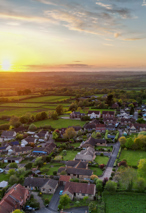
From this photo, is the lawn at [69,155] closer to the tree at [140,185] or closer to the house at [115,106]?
the tree at [140,185]

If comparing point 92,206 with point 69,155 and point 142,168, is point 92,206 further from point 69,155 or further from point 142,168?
point 69,155

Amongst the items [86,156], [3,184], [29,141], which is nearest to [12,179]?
[3,184]

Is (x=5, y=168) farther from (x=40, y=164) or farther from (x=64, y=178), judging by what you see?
(x=64, y=178)

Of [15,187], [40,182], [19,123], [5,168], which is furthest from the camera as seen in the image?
[19,123]

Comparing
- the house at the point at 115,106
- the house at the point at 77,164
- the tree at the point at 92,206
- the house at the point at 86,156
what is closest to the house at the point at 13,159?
the house at the point at 77,164

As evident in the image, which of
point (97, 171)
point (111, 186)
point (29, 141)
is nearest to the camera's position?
point (111, 186)

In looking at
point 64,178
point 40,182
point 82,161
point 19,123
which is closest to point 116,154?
point 82,161
